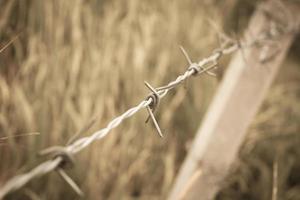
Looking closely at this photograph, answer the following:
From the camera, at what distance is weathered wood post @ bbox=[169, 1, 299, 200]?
1.95 metres

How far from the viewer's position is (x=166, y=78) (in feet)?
9.43

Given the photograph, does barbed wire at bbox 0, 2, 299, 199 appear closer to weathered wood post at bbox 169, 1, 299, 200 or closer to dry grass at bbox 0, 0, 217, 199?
weathered wood post at bbox 169, 1, 299, 200

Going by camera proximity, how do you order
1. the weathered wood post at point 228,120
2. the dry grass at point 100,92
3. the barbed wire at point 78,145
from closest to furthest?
the barbed wire at point 78,145, the weathered wood post at point 228,120, the dry grass at point 100,92

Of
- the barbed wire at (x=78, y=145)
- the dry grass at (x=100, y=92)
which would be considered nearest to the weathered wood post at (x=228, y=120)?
the barbed wire at (x=78, y=145)

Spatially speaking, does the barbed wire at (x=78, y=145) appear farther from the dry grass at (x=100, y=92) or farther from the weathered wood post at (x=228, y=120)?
the dry grass at (x=100, y=92)

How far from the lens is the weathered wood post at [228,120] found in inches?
76.9

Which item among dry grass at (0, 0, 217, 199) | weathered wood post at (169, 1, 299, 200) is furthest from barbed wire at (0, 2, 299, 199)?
dry grass at (0, 0, 217, 199)

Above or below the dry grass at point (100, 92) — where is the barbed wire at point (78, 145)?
below

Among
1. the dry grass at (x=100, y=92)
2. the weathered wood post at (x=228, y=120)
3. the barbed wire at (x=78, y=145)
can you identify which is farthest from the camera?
the dry grass at (x=100, y=92)

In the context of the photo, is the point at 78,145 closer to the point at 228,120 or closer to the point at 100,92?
the point at 228,120

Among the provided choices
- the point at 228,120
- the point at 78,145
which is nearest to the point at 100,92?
the point at 228,120

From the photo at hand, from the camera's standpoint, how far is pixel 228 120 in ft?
6.43

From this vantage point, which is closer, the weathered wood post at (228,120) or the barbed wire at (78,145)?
the barbed wire at (78,145)

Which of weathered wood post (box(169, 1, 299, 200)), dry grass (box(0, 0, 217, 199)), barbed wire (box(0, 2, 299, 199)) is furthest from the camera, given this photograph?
dry grass (box(0, 0, 217, 199))
